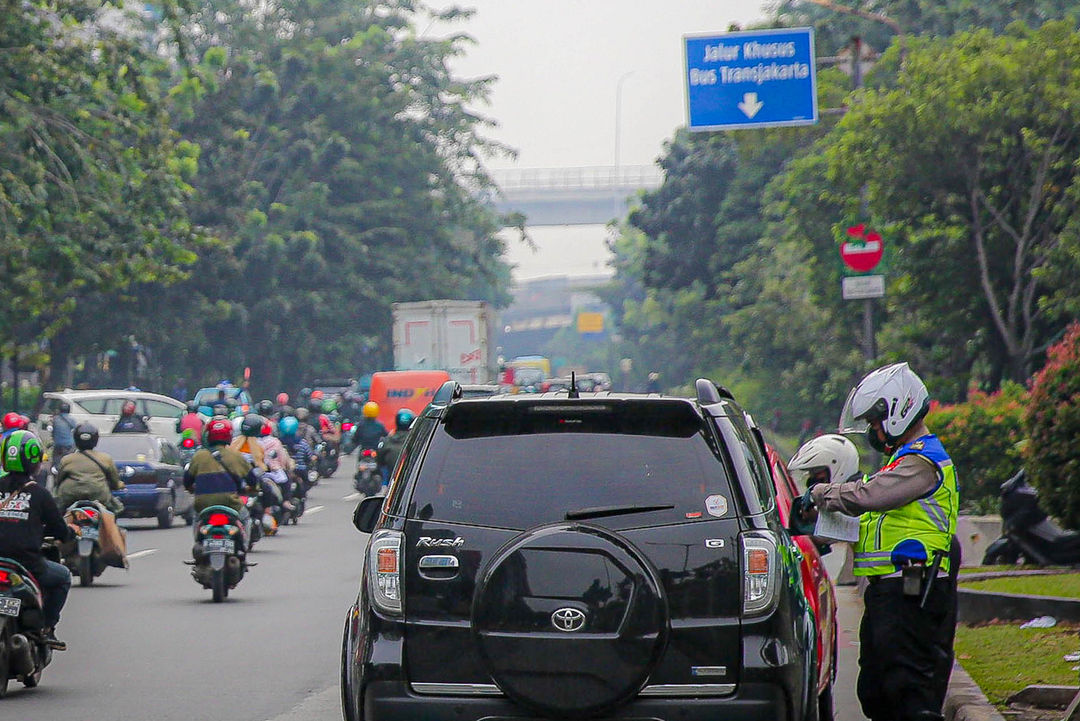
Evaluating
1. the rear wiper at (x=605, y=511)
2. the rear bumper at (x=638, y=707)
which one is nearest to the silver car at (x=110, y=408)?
the rear bumper at (x=638, y=707)

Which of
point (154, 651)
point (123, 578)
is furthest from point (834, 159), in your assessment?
point (154, 651)

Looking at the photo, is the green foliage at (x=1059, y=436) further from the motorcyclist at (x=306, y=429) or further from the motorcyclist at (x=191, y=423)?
the motorcyclist at (x=191, y=423)

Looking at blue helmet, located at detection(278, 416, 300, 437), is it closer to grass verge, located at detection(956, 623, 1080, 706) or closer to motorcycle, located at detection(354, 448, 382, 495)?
motorcycle, located at detection(354, 448, 382, 495)

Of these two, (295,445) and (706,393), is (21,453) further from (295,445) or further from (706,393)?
(295,445)

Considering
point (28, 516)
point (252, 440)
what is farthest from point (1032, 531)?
point (252, 440)

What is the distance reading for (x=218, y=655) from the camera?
12023 millimetres

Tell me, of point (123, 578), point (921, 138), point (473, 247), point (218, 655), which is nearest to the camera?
point (218, 655)

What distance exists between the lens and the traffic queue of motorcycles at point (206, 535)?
10031 millimetres

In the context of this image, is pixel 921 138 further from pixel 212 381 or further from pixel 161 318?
pixel 212 381

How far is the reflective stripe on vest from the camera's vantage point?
7.02 meters

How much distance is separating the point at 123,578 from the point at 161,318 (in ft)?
115

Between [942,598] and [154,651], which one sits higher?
[942,598]

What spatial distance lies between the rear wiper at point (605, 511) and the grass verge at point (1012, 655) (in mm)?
3499

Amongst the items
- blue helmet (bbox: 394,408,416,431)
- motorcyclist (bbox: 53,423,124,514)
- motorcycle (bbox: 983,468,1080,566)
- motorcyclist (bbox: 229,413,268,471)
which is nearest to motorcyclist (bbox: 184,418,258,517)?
motorcyclist (bbox: 53,423,124,514)
